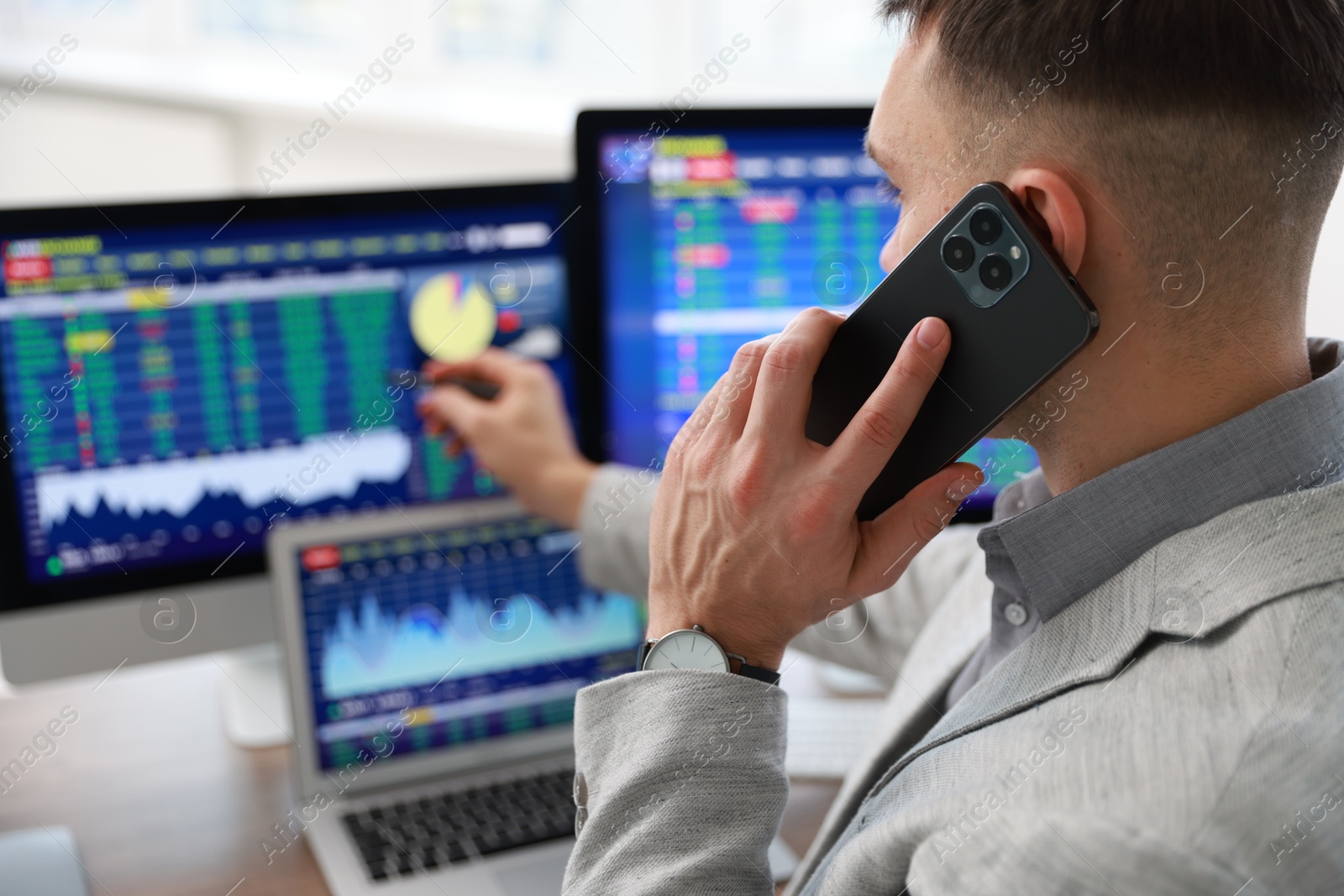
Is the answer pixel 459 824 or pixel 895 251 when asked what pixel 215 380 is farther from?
pixel 895 251

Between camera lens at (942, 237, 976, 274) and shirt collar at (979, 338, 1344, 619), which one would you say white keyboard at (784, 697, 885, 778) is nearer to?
shirt collar at (979, 338, 1344, 619)

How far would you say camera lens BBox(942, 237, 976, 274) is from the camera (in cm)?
69

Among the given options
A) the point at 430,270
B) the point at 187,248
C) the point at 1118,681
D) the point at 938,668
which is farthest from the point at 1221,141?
the point at 187,248

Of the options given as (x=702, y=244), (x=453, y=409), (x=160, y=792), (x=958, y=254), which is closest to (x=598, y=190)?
(x=702, y=244)

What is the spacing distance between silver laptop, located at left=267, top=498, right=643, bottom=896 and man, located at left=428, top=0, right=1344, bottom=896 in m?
0.32

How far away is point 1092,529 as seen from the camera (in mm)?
694

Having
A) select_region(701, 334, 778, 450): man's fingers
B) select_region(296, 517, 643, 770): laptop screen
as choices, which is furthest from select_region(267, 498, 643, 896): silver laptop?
select_region(701, 334, 778, 450): man's fingers

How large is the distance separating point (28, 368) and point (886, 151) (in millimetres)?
785

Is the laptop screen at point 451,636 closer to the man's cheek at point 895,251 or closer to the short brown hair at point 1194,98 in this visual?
the man's cheek at point 895,251

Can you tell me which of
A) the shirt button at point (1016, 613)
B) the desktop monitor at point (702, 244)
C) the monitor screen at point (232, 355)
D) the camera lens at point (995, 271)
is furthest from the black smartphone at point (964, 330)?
the monitor screen at point (232, 355)

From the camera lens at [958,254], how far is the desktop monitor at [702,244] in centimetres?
42

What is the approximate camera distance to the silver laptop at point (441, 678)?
1.00m

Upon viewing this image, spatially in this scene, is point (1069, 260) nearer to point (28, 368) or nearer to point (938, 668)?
point (938, 668)

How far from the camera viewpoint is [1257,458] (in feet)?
2.14
